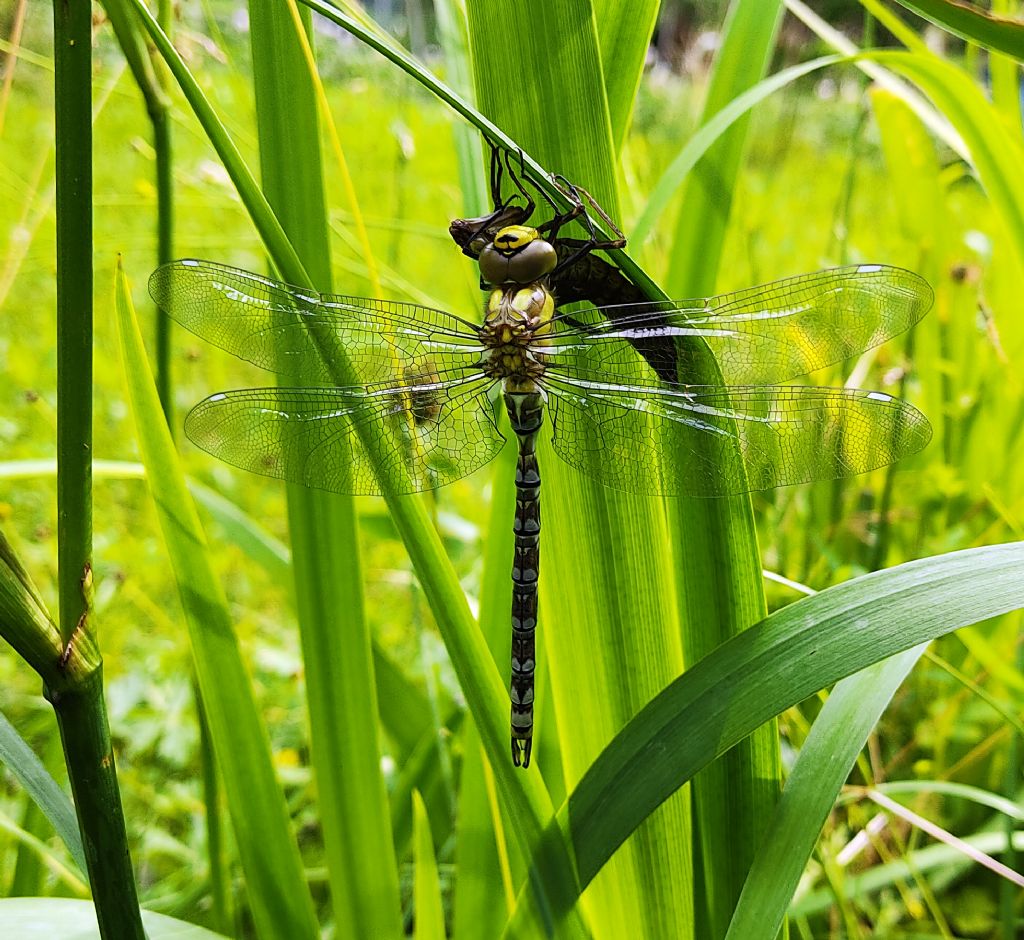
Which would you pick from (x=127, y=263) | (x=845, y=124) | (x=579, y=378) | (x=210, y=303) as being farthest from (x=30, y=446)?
(x=845, y=124)

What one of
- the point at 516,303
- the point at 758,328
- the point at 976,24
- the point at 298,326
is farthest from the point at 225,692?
the point at 976,24

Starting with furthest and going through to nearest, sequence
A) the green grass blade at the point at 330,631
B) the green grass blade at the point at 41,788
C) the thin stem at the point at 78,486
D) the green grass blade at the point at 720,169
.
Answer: the green grass blade at the point at 720,169 < the green grass blade at the point at 330,631 < the green grass blade at the point at 41,788 < the thin stem at the point at 78,486

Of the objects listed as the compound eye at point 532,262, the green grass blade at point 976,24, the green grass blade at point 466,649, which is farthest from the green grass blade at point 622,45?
the green grass blade at point 466,649

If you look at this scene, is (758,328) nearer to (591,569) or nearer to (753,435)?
(753,435)

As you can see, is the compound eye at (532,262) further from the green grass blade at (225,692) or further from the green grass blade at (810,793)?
the green grass blade at (810,793)

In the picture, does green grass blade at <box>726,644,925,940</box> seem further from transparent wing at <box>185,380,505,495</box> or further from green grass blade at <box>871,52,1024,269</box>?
green grass blade at <box>871,52,1024,269</box>

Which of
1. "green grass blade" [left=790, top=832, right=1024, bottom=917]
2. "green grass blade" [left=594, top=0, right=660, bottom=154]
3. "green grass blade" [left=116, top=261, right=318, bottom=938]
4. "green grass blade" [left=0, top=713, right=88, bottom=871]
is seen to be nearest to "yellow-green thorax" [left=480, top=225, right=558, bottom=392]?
"green grass blade" [left=594, top=0, right=660, bottom=154]

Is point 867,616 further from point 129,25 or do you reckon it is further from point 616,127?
point 129,25

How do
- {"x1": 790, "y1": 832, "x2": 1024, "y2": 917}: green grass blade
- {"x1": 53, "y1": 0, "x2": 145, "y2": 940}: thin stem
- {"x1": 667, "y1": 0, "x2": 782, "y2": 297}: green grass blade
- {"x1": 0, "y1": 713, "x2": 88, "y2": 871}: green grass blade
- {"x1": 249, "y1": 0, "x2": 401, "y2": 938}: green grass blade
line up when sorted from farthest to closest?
{"x1": 790, "y1": 832, "x2": 1024, "y2": 917}: green grass blade < {"x1": 667, "y1": 0, "x2": 782, "y2": 297}: green grass blade < {"x1": 249, "y1": 0, "x2": 401, "y2": 938}: green grass blade < {"x1": 0, "y1": 713, "x2": 88, "y2": 871}: green grass blade < {"x1": 53, "y1": 0, "x2": 145, "y2": 940}: thin stem
